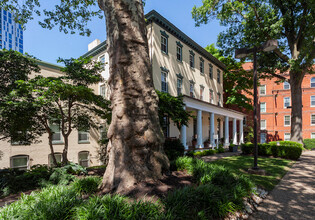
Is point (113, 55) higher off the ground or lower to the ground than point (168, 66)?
lower

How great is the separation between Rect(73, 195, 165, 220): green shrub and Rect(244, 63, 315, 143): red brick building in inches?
1413

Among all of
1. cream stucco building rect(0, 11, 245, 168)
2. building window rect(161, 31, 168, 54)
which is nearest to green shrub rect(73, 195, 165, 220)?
cream stucco building rect(0, 11, 245, 168)

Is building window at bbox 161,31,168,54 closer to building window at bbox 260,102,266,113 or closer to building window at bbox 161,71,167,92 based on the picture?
building window at bbox 161,71,167,92

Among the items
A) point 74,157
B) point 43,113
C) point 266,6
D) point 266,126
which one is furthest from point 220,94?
point 43,113

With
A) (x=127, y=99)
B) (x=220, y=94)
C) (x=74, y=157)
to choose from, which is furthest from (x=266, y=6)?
(x=74, y=157)

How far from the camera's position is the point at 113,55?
16.6 ft

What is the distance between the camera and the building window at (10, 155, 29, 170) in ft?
43.5

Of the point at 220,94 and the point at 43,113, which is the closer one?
the point at 43,113

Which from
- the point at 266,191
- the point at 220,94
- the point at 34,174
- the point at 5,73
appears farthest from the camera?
the point at 220,94

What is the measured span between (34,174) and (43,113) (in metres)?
2.81

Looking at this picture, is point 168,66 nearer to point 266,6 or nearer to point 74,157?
point 266,6

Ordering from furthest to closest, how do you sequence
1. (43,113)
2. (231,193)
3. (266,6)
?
(266,6) < (43,113) < (231,193)

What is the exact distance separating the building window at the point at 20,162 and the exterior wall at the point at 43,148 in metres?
0.26

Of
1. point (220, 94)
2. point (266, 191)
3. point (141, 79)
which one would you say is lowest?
point (266, 191)
